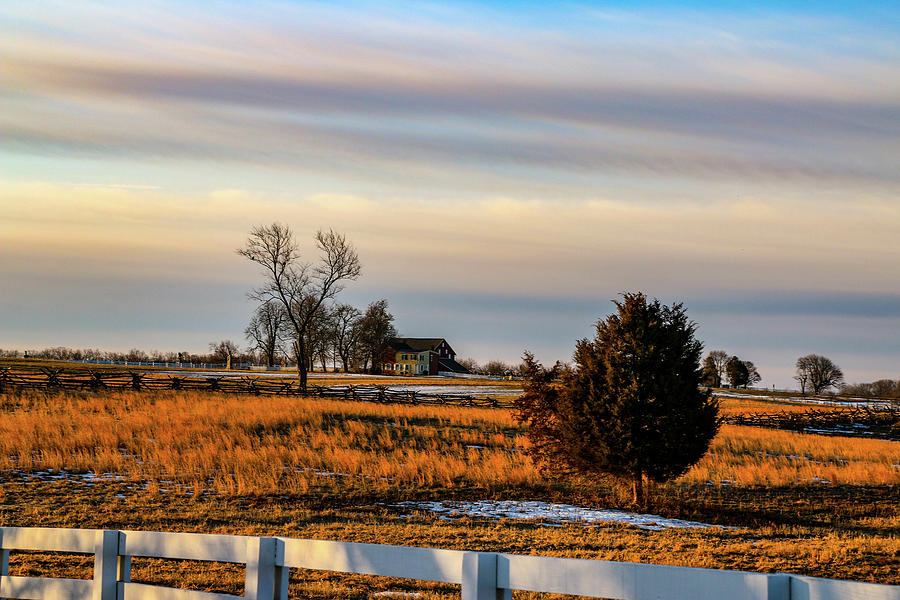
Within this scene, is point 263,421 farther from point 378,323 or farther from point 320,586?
point 378,323

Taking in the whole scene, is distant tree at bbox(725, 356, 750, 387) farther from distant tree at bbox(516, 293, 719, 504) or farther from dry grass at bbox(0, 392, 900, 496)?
distant tree at bbox(516, 293, 719, 504)

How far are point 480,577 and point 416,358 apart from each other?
453ft

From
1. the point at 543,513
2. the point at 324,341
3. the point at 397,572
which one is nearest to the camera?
the point at 397,572

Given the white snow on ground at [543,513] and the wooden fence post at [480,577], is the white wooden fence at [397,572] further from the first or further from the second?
the white snow on ground at [543,513]

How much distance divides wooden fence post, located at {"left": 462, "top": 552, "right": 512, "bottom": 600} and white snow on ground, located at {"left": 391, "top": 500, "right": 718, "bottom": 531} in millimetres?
12993

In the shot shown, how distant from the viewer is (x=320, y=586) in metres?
11.4

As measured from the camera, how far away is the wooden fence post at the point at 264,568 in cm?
658

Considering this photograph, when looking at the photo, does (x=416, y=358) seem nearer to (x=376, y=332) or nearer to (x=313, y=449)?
(x=376, y=332)

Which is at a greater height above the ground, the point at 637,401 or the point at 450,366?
the point at 450,366

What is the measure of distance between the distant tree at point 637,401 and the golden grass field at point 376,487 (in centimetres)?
126

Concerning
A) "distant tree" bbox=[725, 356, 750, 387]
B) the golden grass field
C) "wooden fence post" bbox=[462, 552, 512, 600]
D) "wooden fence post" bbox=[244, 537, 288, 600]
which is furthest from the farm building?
"wooden fence post" bbox=[462, 552, 512, 600]

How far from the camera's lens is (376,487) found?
23.0 metres

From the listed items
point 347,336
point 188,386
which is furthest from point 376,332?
point 188,386

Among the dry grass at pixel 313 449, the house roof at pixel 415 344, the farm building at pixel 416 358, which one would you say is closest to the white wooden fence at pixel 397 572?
the dry grass at pixel 313 449
